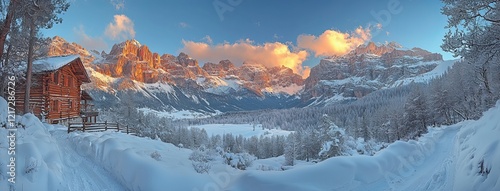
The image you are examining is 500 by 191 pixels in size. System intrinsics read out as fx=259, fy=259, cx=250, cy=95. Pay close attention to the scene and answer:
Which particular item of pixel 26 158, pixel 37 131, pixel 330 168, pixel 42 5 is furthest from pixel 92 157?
pixel 330 168

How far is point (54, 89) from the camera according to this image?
26703 millimetres

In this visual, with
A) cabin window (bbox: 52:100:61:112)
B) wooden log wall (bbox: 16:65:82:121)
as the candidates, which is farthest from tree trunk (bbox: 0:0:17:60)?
cabin window (bbox: 52:100:61:112)

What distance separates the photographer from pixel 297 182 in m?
8.52

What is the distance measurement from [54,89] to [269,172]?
27379mm

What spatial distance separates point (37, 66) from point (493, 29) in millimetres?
32357

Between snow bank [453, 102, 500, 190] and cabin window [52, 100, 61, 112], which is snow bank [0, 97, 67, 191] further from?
cabin window [52, 100, 61, 112]

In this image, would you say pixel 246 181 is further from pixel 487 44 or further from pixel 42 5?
pixel 42 5

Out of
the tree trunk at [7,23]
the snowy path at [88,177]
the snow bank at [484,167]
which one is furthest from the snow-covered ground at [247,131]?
the snow bank at [484,167]

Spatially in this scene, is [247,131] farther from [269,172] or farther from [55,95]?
[269,172]

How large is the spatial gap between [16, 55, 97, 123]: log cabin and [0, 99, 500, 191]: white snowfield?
593 inches

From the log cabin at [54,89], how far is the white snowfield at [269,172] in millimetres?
15071

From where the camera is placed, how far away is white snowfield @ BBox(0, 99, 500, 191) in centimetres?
643

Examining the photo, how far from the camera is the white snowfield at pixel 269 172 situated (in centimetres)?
643

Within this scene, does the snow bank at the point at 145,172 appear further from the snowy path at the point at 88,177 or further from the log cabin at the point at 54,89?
the log cabin at the point at 54,89
